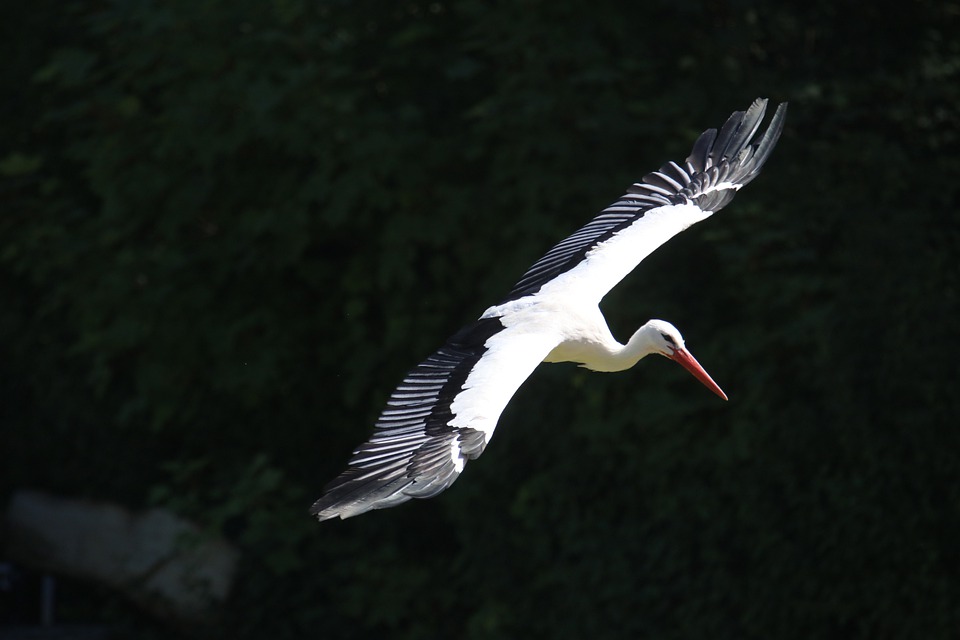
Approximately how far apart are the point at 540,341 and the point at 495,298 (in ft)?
9.23

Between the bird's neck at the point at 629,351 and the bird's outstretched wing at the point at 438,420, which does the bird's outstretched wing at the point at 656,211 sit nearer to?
the bird's neck at the point at 629,351

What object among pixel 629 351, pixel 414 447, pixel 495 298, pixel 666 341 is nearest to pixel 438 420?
pixel 414 447

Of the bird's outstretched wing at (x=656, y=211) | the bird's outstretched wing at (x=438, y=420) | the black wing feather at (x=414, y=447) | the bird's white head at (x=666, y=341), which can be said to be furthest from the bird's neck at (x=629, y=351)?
the black wing feather at (x=414, y=447)

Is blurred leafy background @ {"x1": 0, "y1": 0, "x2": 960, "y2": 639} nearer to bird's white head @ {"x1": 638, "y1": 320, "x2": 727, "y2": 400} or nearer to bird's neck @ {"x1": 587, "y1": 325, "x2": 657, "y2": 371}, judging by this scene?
bird's white head @ {"x1": 638, "y1": 320, "x2": 727, "y2": 400}

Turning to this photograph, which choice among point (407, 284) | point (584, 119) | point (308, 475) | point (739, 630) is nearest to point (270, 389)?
point (308, 475)

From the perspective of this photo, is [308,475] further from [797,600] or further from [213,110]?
[797,600]

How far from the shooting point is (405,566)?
8.34 m

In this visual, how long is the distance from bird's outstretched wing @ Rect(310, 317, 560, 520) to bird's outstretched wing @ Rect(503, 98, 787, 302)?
2.25ft

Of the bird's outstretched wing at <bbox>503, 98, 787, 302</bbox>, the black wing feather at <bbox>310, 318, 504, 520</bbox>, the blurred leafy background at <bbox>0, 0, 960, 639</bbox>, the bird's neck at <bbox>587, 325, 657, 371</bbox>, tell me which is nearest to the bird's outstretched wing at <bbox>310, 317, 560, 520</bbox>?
the black wing feather at <bbox>310, 318, 504, 520</bbox>

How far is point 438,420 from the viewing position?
4.35m

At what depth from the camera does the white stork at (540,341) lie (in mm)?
4043

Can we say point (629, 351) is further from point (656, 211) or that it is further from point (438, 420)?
point (438, 420)

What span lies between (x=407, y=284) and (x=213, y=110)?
5.15 feet

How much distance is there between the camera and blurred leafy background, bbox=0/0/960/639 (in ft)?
21.5
